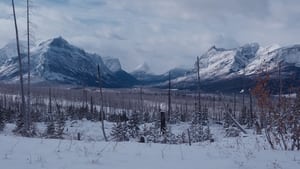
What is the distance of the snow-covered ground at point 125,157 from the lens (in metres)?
8.94

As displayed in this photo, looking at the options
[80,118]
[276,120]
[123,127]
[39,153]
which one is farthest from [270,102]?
[80,118]

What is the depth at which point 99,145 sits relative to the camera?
39.0 ft

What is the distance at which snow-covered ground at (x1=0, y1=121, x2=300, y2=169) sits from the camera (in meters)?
8.94

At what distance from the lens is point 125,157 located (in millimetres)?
10031

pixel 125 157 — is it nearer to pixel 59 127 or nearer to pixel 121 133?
pixel 121 133

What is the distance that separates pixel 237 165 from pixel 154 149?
269 cm

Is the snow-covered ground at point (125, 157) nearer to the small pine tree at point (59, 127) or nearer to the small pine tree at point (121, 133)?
the small pine tree at point (59, 127)

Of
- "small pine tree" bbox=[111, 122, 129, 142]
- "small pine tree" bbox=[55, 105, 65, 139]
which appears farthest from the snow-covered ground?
"small pine tree" bbox=[111, 122, 129, 142]

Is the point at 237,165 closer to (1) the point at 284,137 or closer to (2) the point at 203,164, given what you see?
(2) the point at 203,164

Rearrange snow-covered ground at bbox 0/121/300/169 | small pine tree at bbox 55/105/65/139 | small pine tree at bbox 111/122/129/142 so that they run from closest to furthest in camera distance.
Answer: snow-covered ground at bbox 0/121/300/169 → small pine tree at bbox 55/105/65/139 → small pine tree at bbox 111/122/129/142

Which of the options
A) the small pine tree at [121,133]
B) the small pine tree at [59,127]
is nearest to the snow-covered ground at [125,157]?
the small pine tree at [59,127]

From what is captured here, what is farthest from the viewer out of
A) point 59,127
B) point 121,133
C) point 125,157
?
point 121,133

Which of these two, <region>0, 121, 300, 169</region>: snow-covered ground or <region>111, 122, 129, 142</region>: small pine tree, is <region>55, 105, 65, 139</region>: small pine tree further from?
<region>0, 121, 300, 169</region>: snow-covered ground

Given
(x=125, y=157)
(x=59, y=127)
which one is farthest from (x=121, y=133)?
(x=125, y=157)
